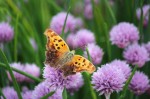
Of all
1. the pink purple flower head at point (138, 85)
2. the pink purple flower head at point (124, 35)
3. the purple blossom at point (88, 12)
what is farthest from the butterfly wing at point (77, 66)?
the purple blossom at point (88, 12)

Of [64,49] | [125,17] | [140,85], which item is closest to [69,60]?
[64,49]

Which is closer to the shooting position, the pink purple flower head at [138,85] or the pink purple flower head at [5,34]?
the pink purple flower head at [138,85]

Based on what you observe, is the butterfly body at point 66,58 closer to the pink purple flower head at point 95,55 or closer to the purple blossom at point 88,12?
the pink purple flower head at point 95,55

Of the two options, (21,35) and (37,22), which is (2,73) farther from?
(37,22)

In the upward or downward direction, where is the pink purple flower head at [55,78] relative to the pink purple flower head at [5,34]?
downward

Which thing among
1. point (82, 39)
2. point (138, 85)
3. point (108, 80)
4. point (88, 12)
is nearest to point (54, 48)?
point (108, 80)

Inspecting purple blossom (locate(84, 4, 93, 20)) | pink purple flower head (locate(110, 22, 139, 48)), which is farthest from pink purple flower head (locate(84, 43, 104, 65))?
purple blossom (locate(84, 4, 93, 20))
